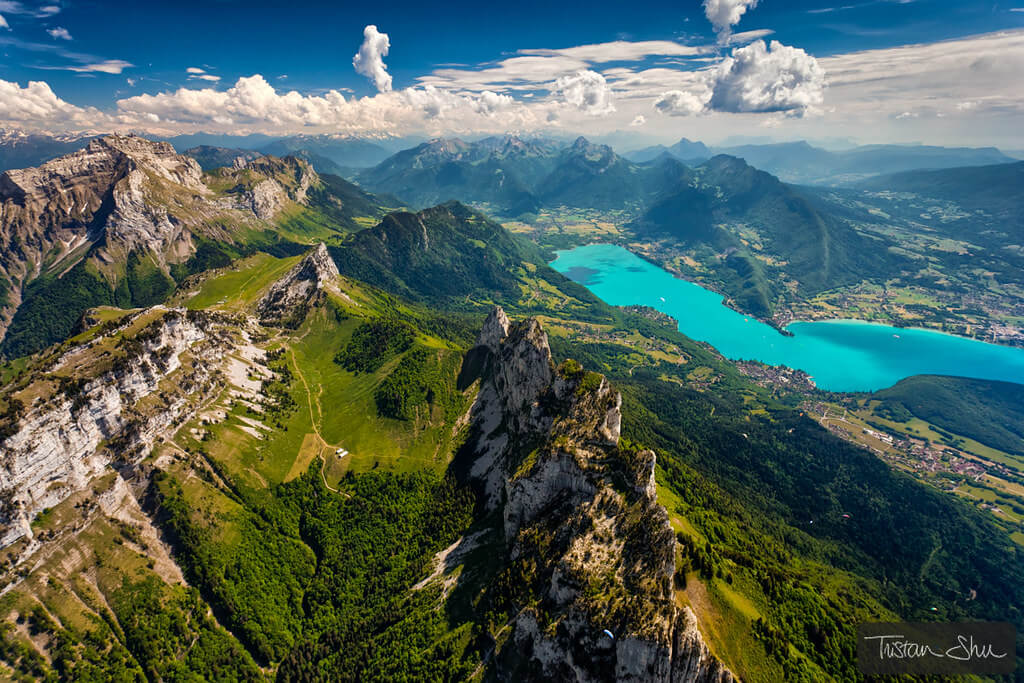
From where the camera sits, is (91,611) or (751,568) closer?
(751,568)

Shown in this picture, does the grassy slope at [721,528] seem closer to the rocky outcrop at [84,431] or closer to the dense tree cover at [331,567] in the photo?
the dense tree cover at [331,567]

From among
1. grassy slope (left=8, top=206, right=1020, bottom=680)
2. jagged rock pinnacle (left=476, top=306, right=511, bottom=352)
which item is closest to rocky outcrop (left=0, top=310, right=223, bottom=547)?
grassy slope (left=8, top=206, right=1020, bottom=680)

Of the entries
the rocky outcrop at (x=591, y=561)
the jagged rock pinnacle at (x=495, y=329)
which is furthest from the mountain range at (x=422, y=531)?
the jagged rock pinnacle at (x=495, y=329)

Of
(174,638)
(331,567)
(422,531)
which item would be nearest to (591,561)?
(422,531)

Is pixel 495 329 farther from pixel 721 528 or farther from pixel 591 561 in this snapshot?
pixel 591 561

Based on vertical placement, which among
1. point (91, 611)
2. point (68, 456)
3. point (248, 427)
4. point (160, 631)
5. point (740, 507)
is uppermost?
point (68, 456)

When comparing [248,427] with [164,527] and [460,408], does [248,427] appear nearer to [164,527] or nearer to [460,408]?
[164,527]

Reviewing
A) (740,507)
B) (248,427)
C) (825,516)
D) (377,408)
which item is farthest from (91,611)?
(825,516)
